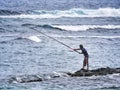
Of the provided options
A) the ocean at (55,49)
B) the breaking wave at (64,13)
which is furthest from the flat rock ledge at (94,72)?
the breaking wave at (64,13)

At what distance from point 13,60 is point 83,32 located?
1513 centimetres

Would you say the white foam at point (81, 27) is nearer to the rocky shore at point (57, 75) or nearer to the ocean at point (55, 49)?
the ocean at point (55, 49)

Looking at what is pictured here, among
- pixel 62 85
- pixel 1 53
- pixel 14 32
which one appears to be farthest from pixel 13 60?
pixel 14 32

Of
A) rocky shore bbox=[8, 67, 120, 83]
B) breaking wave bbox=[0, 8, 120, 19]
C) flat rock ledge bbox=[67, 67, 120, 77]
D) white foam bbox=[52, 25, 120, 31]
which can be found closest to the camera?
rocky shore bbox=[8, 67, 120, 83]

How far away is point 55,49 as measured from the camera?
30.7m

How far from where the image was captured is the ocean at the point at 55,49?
21.2m

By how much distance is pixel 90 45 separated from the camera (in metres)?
32.9

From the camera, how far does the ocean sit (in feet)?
69.6

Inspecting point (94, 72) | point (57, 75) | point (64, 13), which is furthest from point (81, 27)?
point (57, 75)

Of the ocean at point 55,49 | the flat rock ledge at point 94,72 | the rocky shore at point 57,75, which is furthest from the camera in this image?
the flat rock ledge at point 94,72

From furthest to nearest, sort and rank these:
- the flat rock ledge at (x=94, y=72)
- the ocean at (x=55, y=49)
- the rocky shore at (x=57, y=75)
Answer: the flat rock ledge at (x=94, y=72) → the rocky shore at (x=57, y=75) → the ocean at (x=55, y=49)

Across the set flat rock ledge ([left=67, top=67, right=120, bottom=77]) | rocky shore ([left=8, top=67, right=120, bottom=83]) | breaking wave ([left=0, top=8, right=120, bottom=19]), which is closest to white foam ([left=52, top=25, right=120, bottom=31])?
breaking wave ([left=0, top=8, right=120, bottom=19])

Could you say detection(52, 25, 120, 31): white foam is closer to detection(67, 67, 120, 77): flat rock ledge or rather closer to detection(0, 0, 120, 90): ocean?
detection(0, 0, 120, 90): ocean

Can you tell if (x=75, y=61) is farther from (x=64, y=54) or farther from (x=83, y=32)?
(x=83, y=32)
